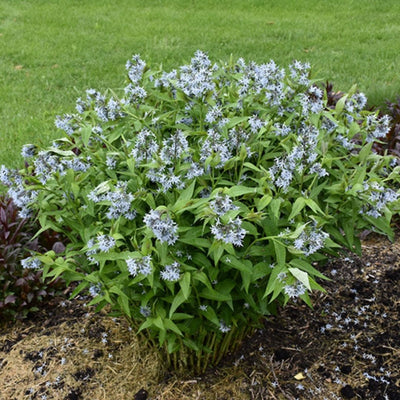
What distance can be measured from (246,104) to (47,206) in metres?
1.08

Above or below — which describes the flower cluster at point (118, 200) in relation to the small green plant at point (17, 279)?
above

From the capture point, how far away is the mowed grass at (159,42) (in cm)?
721

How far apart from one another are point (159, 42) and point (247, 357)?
7.06m

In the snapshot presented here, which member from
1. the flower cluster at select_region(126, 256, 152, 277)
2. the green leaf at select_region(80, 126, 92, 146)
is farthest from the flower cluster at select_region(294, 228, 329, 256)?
the green leaf at select_region(80, 126, 92, 146)

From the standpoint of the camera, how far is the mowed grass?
23.6ft

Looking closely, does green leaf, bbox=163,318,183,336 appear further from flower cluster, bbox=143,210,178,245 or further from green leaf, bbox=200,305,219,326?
flower cluster, bbox=143,210,178,245

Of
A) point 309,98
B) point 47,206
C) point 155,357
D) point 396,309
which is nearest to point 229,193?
point 309,98

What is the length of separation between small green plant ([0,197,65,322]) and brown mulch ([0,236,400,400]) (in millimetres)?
98

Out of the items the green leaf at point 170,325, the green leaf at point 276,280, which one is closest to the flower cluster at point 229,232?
the green leaf at point 276,280

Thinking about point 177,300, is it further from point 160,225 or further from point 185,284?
point 160,225

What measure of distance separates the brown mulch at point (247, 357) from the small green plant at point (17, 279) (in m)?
0.10

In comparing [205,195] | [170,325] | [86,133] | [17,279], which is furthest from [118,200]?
[17,279]

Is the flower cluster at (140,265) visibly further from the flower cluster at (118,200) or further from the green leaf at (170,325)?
the green leaf at (170,325)

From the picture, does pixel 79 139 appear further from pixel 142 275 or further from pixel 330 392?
pixel 330 392
